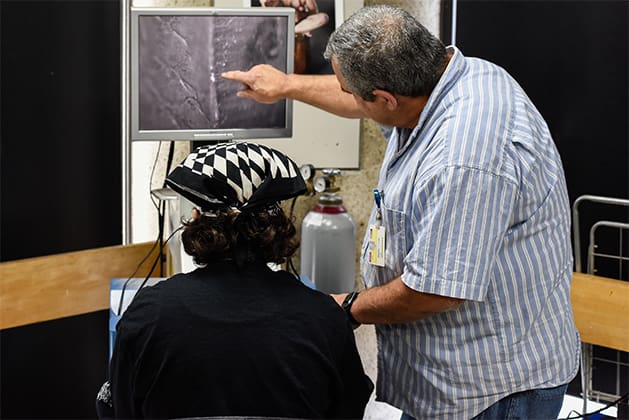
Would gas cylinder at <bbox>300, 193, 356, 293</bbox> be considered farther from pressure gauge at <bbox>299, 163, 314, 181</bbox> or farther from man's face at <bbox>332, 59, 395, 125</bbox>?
man's face at <bbox>332, 59, 395, 125</bbox>

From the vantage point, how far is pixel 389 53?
1.58 meters

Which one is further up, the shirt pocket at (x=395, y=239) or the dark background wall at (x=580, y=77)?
the dark background wall at (x=580, y=77)

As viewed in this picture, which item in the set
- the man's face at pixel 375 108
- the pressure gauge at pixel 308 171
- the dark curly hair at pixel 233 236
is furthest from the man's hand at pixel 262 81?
the dark curly hair at pixel 233 236

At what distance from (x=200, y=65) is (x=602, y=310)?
1.41 meters

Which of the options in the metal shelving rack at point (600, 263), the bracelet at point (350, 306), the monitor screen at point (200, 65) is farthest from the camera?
the metal shelving rack at point (600, 263)

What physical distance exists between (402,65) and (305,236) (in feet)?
4.11

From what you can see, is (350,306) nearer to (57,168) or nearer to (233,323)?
(233,323)

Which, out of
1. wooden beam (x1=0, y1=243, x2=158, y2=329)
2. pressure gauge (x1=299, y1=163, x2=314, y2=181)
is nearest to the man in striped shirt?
pressure gauge (x1=299, y1=163, x2=314, y2=181)

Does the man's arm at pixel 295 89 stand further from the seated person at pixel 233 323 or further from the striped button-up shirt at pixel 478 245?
the seated person at pixel 233 323

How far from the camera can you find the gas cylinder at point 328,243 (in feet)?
9.01

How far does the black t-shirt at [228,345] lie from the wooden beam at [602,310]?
1.30 meters

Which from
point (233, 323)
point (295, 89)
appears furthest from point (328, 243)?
point (233, 323)

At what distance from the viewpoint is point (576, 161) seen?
2.84 m

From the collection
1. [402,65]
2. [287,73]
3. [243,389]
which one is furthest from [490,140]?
[287,73]
